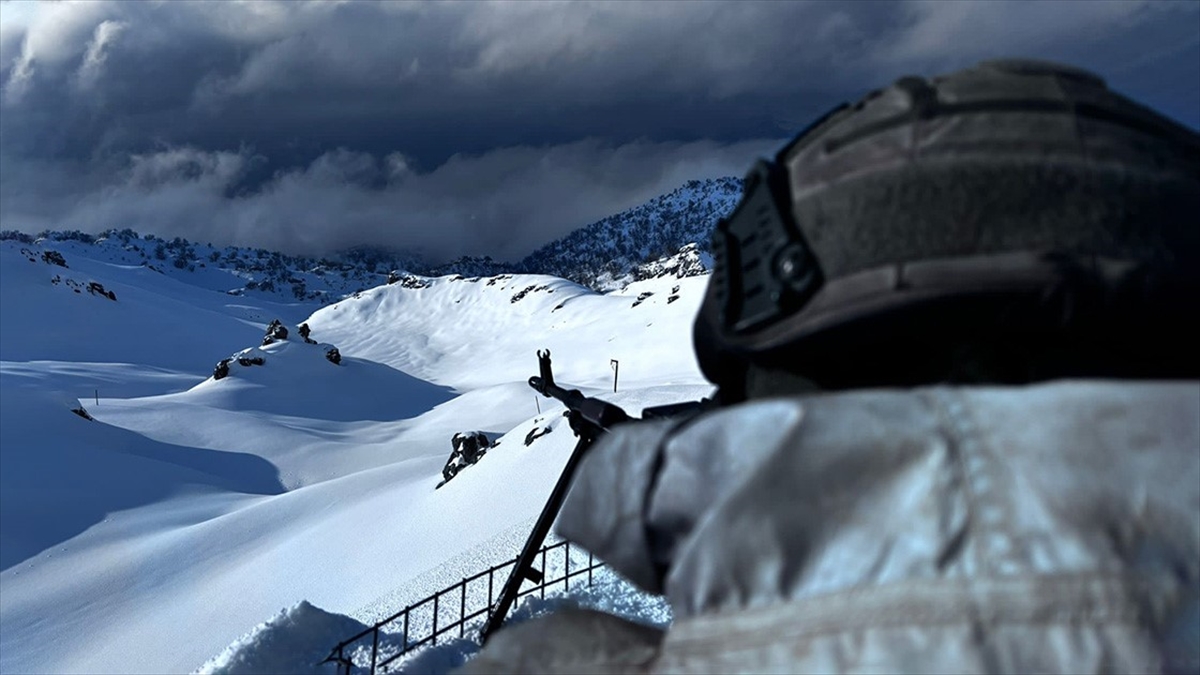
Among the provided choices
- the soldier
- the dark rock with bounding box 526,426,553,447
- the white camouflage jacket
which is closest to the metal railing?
the soldier

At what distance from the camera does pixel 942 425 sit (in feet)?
4.19

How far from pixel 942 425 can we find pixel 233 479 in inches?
1561

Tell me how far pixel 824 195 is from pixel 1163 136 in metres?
0.76

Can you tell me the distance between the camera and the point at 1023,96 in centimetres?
166

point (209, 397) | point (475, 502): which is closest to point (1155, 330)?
point (475, 502)

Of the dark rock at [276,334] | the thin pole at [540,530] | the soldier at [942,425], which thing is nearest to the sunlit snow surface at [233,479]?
the dark rock at [276,334]

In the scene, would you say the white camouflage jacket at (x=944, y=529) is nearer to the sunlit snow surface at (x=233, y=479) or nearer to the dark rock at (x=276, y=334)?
the sunlit snow surface at (x=233, y=479)

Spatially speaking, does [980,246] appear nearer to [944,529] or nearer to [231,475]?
[944,529]

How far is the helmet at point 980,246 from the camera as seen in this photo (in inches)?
56.9

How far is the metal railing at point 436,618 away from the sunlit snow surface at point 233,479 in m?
0.61

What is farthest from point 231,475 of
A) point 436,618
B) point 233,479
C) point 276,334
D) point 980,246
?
point 980,246

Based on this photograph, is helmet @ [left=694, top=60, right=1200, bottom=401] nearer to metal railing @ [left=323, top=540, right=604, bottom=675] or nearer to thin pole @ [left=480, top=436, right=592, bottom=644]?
thin pole @ [left=480, top=436, right=592, bottom=644]

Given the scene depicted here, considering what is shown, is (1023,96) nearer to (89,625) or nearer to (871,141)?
(871,141)

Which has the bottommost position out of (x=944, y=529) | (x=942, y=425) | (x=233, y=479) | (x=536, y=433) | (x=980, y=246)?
(x=233, y=479)
